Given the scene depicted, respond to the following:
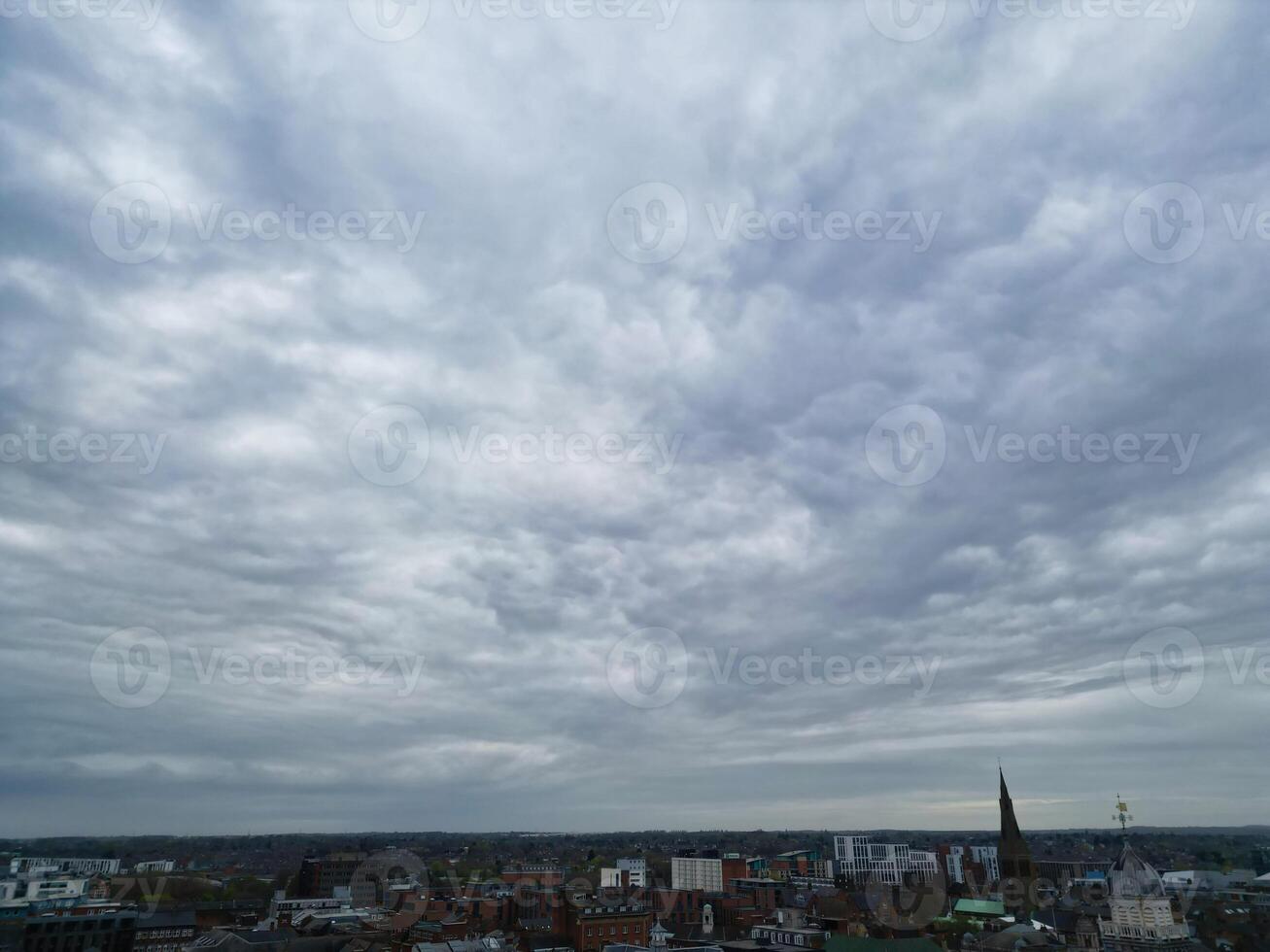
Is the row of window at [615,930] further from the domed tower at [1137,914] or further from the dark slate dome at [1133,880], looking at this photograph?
the dark slate dome at [1133,880]

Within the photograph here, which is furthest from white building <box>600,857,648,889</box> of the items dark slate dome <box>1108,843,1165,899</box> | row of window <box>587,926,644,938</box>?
dark slate dome <box>1108,843,1165,899</box>

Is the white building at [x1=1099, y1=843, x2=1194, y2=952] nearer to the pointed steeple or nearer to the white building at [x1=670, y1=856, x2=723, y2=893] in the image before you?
the pointed steeple

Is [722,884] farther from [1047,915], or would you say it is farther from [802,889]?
[1047,915]

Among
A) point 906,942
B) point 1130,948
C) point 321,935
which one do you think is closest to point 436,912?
point 321,935

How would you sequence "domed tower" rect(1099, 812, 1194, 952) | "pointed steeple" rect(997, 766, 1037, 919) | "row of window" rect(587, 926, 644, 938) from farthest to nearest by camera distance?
"pointed steeple" rect(997, 766, 1037, 919) < "row of window" rect(587, 926, 644, 938) < "domed tower" rect(1099, 812, 1194, 952)

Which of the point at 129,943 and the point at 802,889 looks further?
the point at 802,889

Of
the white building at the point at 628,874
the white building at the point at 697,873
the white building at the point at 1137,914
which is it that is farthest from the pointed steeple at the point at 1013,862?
the white building at the point at 628,874
